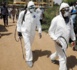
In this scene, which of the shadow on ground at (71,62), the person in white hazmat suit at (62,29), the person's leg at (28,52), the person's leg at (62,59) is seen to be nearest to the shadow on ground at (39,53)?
the person's leg at (28,52)

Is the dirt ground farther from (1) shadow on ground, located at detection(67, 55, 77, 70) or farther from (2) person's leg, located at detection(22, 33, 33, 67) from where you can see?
(2) person's leg, located at detection(22, 33, 33, 67)

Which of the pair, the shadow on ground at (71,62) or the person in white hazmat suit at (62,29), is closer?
the person in white hazmat suit at (62,29)

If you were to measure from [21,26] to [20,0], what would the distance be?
183ft

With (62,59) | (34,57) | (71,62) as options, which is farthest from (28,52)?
(71,62)

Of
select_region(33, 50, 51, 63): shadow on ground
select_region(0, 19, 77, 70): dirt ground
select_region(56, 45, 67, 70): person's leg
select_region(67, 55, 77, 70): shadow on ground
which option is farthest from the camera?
select_region(33, 50, 51, 63): shadow on ground

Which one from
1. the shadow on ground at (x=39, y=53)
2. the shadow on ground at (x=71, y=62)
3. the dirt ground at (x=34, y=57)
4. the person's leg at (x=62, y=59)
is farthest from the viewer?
the shadow on ground at (x=39, y=53)

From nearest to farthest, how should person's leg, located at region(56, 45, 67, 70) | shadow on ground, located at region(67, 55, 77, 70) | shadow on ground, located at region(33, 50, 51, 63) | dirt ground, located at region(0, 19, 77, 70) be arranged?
person's leg, located at region(56, 45, 67, 70)
dirt ground, located at region(0, 19, 77, 70)
shadow on ground, located at region(67, 55, 77, 70)
shadow on ground, located at region(33, 50, 51, 63)

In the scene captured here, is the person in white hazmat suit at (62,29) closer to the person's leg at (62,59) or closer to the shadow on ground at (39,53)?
the person's leg at (62,59)

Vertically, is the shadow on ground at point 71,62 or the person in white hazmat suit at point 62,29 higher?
the person in white hazmat suit at point 62,29

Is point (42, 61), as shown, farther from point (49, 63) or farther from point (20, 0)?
point (20, 0)

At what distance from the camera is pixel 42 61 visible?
9.52 meters

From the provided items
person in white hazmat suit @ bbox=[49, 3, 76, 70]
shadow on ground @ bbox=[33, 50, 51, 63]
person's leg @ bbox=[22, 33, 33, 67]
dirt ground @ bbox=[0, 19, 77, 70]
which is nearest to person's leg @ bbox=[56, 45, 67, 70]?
person in white hazmat suit @ bbox=[49, 3, 76, 70]

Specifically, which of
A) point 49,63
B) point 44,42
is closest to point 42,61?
point 49,63

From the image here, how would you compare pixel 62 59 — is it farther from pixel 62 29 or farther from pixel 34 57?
pixel 34 57
